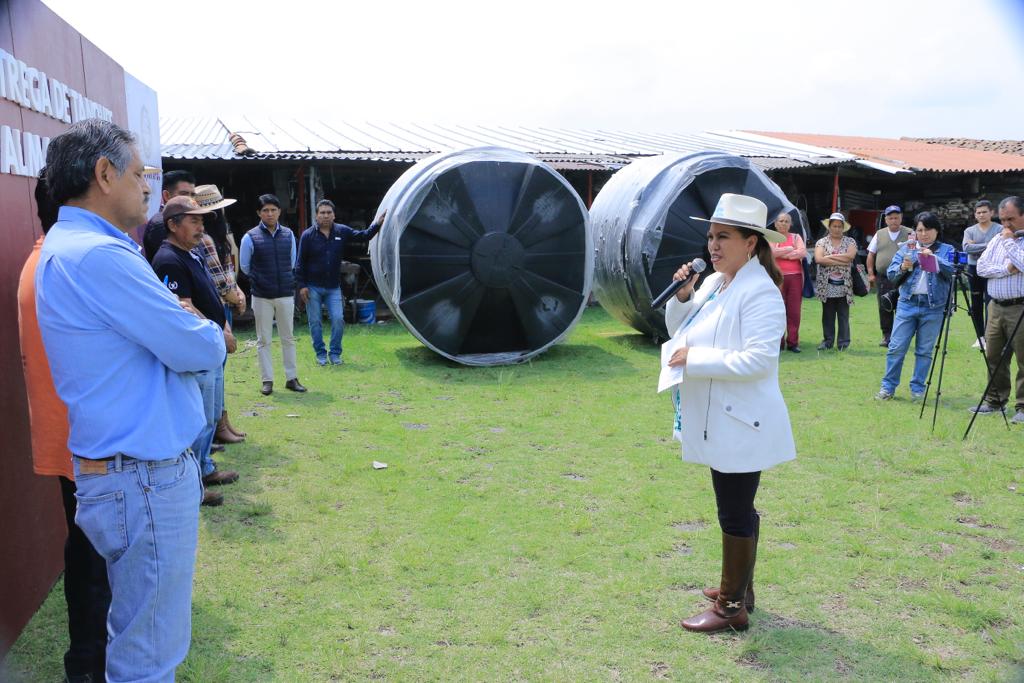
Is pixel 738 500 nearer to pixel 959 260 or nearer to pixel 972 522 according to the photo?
pixel 972 522

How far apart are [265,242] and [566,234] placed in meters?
3.46

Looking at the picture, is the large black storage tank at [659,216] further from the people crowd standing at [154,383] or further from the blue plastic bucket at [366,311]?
the people crowd standing at [154,383]

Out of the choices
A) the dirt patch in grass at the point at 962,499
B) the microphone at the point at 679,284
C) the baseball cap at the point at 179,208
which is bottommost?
the dirt patch in grass at the point at 962,499

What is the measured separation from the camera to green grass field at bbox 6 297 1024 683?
3250mm

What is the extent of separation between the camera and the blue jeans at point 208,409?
15.8 ft

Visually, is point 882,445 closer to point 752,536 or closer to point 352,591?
point 752,536

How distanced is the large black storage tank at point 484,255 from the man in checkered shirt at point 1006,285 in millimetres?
4194

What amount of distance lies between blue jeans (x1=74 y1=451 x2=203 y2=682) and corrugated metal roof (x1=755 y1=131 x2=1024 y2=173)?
58.5 feet

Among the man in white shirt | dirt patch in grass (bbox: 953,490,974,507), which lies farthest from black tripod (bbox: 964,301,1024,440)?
the man in white shirt

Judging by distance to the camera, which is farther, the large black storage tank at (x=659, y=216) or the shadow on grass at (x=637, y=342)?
the shadow on grass at (x=637, y=342)

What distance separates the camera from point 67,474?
2.94 m

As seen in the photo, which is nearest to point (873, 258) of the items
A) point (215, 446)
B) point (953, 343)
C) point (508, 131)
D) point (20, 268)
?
point (953, 343)

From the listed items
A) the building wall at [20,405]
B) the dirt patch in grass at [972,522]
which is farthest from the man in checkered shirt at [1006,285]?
the building wall at [20,405]

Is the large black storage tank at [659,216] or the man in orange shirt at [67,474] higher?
the large black storage tank at [659,216]
